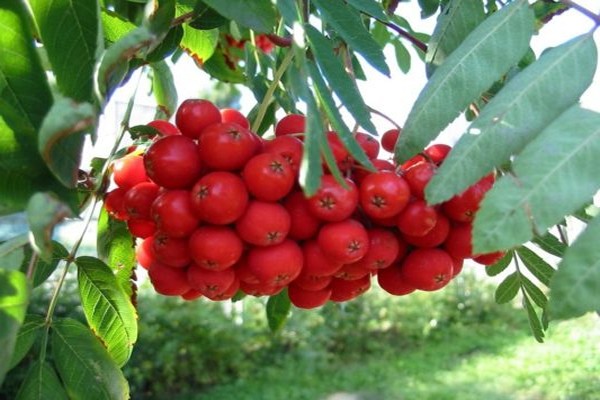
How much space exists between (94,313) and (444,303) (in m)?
6.44

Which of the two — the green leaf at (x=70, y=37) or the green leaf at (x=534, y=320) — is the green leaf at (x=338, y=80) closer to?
the green leaf at (x=70, y=37)

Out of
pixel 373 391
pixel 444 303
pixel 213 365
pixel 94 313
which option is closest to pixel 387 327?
pixel 444 303

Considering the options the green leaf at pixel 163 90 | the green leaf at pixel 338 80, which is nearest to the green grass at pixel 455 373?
the green leaf at pixel 163 90

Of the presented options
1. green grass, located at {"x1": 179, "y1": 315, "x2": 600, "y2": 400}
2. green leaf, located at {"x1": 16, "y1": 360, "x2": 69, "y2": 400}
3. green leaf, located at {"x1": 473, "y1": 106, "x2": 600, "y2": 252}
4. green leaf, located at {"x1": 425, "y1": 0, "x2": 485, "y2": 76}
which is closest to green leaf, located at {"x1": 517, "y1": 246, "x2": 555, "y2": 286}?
green leaf, located at {"x1": 425, "y1": 0, "x2": 485, "y2": 76}

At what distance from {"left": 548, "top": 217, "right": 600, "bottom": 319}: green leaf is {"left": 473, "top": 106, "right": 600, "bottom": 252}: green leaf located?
0.04 meters

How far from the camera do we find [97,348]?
97cm

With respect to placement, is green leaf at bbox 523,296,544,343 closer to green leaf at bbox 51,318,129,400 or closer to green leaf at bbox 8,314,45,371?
green leaf at bbox 51,318,129,400

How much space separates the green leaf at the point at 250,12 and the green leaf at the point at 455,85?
192 mm

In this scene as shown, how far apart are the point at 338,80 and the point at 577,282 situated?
33cm

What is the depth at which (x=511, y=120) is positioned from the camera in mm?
712

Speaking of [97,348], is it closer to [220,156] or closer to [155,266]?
[155,266]

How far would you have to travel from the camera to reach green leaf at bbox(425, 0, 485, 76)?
37.2 inches

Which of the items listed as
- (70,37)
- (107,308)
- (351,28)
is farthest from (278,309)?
(70,37)

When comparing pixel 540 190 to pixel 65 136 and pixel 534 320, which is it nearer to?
pixel 65 136
